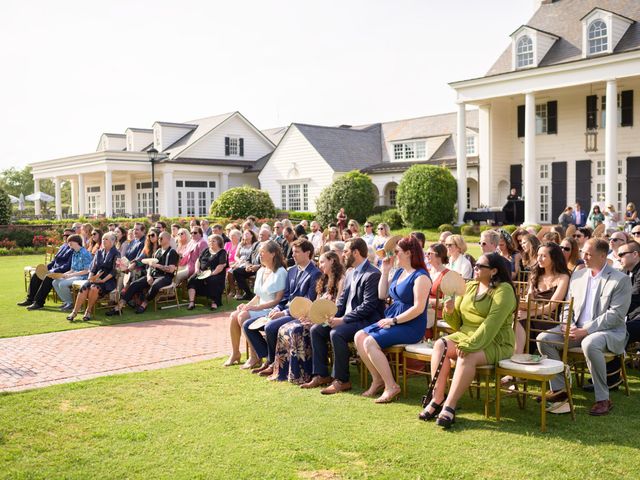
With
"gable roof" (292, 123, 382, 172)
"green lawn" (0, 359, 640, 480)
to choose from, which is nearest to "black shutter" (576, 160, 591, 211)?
"gable roof" (292, 123, 382, 172)

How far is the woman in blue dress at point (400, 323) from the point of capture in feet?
22.7

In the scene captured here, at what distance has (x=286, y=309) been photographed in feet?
28.3

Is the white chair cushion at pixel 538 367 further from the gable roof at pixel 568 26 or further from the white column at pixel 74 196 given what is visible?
the white column at pixel 74 196

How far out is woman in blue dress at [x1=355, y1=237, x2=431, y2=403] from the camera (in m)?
6.92

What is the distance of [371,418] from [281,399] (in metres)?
1.16

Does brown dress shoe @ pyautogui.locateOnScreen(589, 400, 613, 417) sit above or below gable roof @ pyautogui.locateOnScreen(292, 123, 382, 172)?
below

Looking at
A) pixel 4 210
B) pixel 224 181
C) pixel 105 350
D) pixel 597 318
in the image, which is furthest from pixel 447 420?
pixel 224 181

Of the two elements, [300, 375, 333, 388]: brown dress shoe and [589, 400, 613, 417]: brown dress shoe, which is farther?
[300, 375, 333, 388]: brown dress shoe

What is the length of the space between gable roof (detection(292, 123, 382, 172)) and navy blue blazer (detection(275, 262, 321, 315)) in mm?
30769

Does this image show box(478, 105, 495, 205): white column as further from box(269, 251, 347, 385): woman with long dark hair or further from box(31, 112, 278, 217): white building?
box(269, 251, 347, 385): woman with long dark hair

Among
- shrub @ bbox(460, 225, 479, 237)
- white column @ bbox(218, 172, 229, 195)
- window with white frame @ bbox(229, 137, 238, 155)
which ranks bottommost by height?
shrub @ bbox(460, 225, 479, 237)

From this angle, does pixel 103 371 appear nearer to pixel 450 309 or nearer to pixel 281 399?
pixel 281 399

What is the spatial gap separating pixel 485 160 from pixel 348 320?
26443 mm

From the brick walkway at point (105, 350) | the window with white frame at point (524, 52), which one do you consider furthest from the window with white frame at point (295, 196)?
the brick walkway at point (105, 350)
